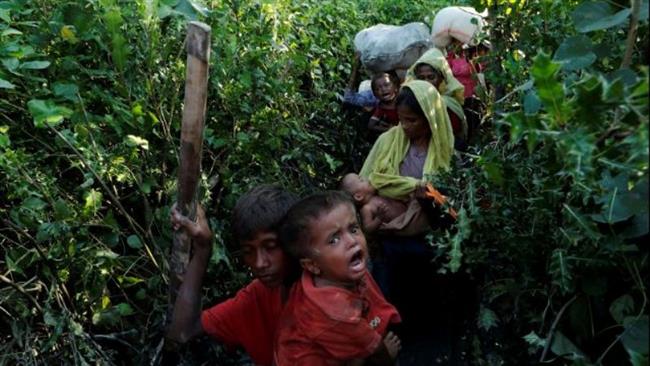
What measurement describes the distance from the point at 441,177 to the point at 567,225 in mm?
1027

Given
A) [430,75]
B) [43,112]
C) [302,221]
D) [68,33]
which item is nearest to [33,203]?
[43,112]

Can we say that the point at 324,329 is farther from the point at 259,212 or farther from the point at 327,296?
the point at 259,212

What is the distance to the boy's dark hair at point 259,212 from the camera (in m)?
3.29

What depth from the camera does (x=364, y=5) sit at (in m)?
8.45

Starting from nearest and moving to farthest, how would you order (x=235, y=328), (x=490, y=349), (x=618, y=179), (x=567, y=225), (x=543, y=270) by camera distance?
(x=618, y=179), (x=567, y=225), (x=543, y=270), (x=235, y=328), (x=490, y=349)

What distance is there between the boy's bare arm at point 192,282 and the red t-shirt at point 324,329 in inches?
14.9

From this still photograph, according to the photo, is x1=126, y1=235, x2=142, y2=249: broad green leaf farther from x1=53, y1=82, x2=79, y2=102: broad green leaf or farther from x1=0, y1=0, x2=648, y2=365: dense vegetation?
x1=53, y1=82, x2=79, y2=102: broad green leaf

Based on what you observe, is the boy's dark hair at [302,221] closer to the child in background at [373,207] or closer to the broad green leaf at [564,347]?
the broad green leaf at [564,347]

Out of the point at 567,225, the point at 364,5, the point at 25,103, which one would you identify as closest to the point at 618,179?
the point at 567,225

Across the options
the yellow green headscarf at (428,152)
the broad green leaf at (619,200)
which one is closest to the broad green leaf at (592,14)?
the broad green leaf at (619,200)

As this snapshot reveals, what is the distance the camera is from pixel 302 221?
10.5 ft

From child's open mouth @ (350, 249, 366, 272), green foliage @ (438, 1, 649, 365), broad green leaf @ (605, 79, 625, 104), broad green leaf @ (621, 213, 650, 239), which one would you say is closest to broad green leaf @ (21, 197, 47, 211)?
child's open mouth @ (350, 249, 366, 272)

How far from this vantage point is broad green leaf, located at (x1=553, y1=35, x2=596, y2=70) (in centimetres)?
266

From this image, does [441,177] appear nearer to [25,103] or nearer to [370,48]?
[25,103]
